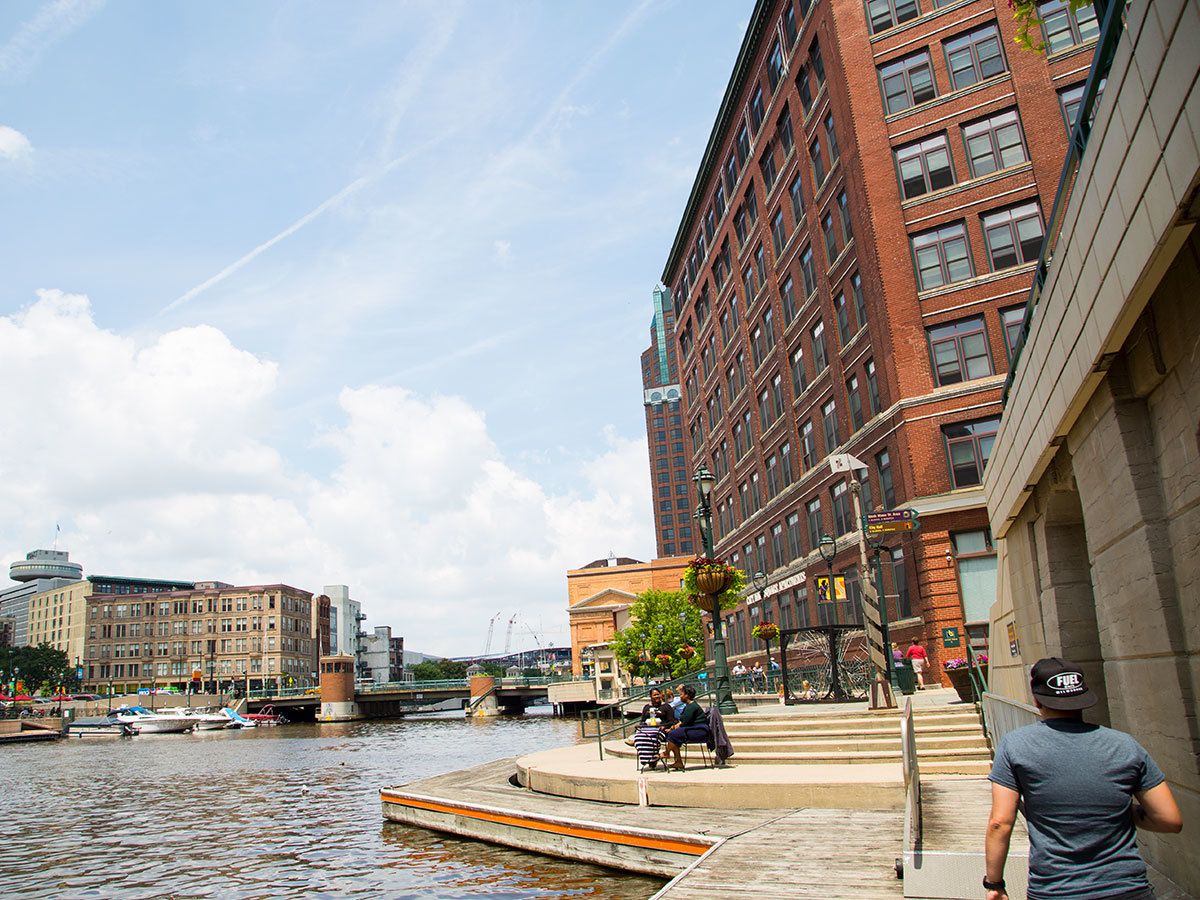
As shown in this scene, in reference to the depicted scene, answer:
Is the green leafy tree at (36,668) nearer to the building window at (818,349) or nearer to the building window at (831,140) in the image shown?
the building window at (818,349)

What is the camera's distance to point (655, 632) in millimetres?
80125

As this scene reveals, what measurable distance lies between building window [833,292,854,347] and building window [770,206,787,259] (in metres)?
8.05

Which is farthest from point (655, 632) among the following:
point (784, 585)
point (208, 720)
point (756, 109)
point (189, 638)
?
point (189, 638)

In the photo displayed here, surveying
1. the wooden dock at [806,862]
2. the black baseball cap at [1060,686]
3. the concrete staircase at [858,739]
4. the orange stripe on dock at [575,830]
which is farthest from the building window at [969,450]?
the black baseball cap at [1060,686]

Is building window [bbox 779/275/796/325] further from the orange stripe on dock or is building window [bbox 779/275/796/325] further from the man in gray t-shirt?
the man in gray t-shirt

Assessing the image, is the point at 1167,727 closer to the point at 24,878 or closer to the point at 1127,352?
the point at 1127,352

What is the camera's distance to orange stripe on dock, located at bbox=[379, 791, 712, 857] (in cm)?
1267

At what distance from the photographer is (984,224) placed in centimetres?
3531

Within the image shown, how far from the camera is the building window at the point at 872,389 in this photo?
37378 millimetres

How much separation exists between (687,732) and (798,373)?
109 feet

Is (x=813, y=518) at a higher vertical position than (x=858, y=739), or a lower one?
higher

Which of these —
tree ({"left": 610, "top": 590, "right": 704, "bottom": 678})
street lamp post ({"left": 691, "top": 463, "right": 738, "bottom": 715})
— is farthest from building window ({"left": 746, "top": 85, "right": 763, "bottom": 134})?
tree ({"left": 610, "top": 590, "right": 704, "bottom": 678})

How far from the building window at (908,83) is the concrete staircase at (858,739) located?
90.2ft

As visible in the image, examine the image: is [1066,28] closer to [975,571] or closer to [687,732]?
[975,571]
